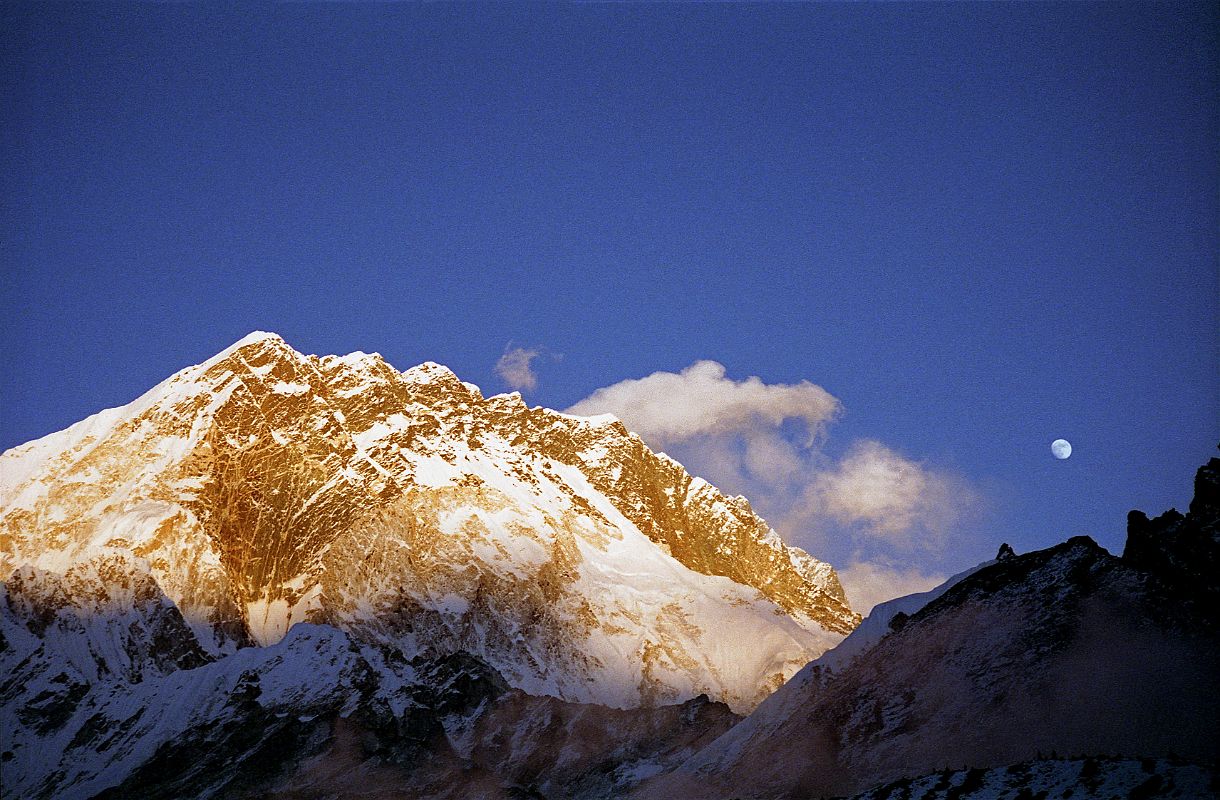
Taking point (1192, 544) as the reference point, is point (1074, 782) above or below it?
below

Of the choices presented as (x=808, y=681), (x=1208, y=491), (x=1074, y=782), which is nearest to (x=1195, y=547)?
(x=1208, y=491)

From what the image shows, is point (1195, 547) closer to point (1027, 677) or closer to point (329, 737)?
point (1027, 677)

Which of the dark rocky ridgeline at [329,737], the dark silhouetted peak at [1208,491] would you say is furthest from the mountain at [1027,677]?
the dark rocky ridgeline at [329,737]

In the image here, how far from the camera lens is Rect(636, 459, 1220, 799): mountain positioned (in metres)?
69.1

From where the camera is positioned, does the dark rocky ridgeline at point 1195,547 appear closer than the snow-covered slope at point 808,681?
Yes

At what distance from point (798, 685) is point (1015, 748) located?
27.7 metres

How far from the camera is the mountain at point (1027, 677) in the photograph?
69.1 metres

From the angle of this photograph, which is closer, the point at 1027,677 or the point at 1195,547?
the point at 1195,547

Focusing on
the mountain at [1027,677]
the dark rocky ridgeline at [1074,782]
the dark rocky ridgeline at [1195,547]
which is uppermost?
the dark rocky ridgeline at [1195,547]

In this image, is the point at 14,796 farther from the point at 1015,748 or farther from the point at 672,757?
the point at 1015,748

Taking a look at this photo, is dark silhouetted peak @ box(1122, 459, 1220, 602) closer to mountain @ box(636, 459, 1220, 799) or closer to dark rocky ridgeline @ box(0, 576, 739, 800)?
mountain @ box(636, 459, 1220, 799)

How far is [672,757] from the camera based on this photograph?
145 metres

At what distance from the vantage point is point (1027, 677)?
7650 cm

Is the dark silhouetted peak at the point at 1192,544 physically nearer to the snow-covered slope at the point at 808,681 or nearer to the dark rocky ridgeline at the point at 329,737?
the snow-covered slope at the point at 808,681
